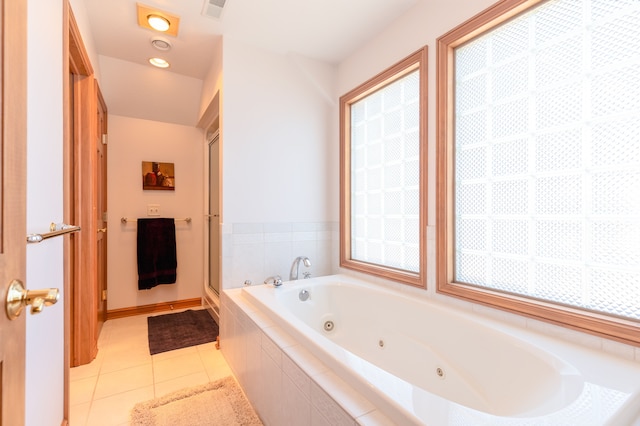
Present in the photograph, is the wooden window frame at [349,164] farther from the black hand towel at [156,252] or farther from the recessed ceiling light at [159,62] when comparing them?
the black hand towel at [156,252]

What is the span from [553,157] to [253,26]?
2.02 metres

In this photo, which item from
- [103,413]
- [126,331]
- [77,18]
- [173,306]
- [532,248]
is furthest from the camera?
[173,306]

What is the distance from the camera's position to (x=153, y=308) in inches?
121

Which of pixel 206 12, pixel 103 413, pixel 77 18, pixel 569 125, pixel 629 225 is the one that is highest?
pixel 206 12

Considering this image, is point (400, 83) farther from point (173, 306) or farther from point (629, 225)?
point (173, 306)

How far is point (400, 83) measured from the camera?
210cm

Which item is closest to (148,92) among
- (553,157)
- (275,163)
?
(275,163)

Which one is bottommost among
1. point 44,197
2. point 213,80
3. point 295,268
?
point 295,268

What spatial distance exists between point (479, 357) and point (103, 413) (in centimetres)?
192

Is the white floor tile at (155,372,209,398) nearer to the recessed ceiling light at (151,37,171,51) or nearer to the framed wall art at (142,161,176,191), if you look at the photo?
the framed wall art at (142,161,176,191)

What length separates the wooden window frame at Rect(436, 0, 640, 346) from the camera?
1.29m

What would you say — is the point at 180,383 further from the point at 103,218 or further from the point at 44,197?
the point at 103,218

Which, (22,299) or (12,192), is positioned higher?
(12,192)

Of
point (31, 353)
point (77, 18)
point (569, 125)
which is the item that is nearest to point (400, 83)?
point (569, 125)
